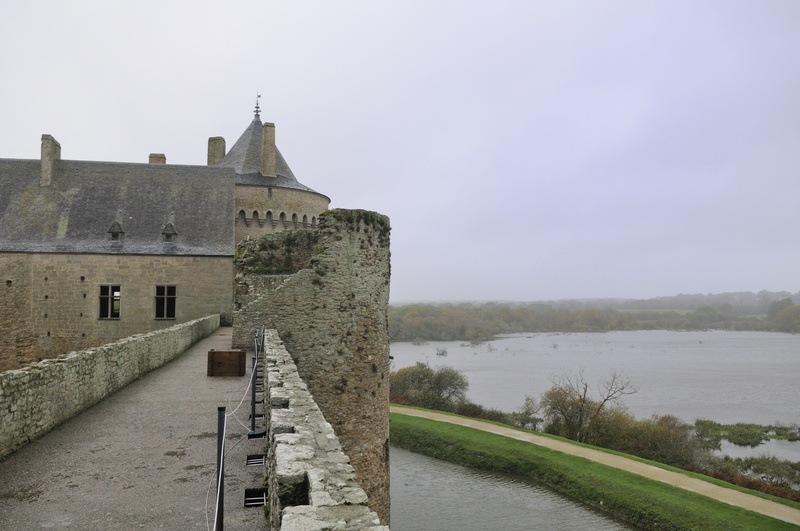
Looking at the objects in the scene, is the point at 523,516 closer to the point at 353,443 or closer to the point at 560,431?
the point at 353,443

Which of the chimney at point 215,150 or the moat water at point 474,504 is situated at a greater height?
the chimney at point 215,150

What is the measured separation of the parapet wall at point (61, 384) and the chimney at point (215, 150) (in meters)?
21.0

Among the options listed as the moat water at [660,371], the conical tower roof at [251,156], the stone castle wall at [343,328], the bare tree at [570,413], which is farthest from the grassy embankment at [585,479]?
the conical tower roof at [251,156]

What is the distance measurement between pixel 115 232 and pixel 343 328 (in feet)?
53.8

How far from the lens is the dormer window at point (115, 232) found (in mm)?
23234

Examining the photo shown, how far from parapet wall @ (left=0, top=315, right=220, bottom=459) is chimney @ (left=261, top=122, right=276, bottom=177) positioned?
55.0 ft

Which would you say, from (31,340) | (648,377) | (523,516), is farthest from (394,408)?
A: (648,377)

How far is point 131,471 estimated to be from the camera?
5180 millimetres

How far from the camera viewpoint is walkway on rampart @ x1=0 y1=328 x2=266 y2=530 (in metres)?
4.16

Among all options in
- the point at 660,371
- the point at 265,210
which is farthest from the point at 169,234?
the point at 660,371

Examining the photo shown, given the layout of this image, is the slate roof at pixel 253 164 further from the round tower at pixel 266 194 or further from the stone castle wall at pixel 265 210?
the stone castle wall at pixel 265 210

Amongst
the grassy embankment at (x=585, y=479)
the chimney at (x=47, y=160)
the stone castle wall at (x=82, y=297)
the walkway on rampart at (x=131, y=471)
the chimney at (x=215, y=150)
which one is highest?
the chimney at (x=215, y=150)

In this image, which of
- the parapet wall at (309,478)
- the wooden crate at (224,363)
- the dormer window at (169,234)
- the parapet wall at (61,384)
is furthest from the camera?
the dormer window at (169,234)

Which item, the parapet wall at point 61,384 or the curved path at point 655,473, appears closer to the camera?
the parapet wall at point 61,384
